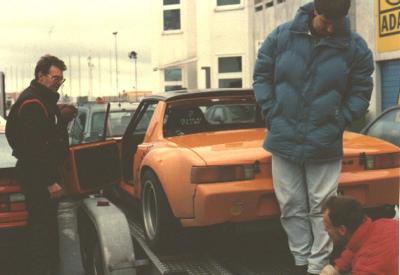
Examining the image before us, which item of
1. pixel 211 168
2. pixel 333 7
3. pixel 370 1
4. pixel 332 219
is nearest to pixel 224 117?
pixel 211 168

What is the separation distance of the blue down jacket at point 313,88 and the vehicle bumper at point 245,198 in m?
0.32

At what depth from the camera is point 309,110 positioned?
154 inches

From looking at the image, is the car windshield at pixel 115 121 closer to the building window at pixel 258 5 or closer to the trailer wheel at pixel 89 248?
the trailer wheel at pixel 89 248

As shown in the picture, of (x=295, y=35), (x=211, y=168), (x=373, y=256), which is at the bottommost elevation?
(x=373, y=256)

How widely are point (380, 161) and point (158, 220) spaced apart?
63.3 inches

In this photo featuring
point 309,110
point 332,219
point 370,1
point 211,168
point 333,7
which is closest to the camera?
point 332,219

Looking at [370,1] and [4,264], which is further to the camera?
[370,1]

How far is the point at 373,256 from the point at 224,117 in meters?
2.95

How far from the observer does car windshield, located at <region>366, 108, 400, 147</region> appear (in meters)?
6.32

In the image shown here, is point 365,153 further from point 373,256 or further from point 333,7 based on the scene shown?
point 373,256

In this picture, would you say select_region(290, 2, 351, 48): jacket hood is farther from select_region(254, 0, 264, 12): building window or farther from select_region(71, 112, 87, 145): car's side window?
select_region(254, 0, 264, 12): building window

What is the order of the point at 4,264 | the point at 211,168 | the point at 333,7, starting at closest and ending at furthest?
the point at 333,7 < the point at 211,168 < the point at 4,264

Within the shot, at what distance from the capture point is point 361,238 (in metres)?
2.98

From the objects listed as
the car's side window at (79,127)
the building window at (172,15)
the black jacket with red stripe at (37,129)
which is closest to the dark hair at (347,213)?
the black jacket with red stripe at (37,129)
